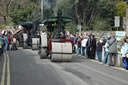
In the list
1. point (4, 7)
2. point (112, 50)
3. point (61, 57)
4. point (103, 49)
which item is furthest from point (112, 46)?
point (4, 7)

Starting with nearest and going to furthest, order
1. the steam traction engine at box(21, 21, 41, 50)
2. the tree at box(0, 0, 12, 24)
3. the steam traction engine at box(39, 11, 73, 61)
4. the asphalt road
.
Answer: the asphalt road < the steam traction engine at box(39, 11, 73, 61) < the steam traction engine at box(21, 21, 41, 50) < the tree at box(0, 0, 12, 24)

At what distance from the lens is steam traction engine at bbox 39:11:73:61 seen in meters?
16.9

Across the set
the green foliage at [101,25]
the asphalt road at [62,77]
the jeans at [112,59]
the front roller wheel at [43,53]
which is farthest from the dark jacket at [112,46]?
the green foliage at [101,25]

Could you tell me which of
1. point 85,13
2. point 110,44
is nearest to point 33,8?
point 85,13

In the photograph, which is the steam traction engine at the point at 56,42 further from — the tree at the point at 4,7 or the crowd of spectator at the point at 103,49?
the tree at the point at 4,7

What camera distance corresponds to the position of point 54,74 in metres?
12.7

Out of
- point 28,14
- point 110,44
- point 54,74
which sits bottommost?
point 54,74

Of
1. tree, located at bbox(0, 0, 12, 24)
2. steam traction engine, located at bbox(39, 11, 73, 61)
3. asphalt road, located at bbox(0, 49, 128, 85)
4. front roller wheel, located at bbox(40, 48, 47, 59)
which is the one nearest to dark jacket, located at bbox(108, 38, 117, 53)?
steam traction engine, located at bbox(39, 11, 73, 61)

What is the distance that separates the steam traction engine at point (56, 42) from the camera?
664 inches

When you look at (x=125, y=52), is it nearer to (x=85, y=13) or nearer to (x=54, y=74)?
(x=54, y=74)

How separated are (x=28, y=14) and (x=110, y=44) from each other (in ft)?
141

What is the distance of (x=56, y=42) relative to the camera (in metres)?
17.0

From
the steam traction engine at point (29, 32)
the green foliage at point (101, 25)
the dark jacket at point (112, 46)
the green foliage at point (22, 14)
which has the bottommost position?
the dark jacket at point (112, 46)

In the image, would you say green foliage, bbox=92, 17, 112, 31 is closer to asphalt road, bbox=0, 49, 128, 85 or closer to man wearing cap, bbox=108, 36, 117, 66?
man wearing cap, bbox=108, 36, 117, 66
